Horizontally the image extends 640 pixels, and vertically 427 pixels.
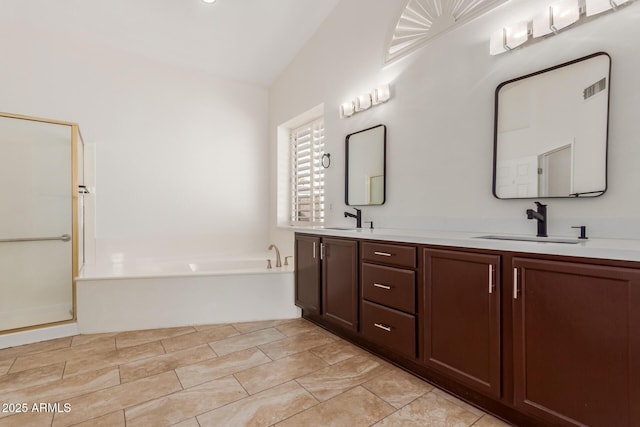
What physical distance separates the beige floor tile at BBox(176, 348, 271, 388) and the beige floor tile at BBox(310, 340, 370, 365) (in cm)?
39

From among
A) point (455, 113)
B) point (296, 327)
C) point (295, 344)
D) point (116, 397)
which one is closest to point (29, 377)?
point (116, 397)

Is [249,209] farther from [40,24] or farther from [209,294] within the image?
[40,24]

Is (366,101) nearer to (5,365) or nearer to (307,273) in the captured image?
(307,273)

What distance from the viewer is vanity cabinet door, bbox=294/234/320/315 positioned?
2.83 metres

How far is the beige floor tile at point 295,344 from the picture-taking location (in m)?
2.38

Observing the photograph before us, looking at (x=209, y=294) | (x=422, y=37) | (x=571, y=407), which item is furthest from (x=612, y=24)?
(x=209, y=294)

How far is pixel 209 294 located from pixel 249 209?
64.6 inches

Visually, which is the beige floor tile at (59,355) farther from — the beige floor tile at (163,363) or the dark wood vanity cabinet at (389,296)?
the dark wood vanity cabinet at (389,296)

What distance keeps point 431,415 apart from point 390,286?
0.73 metres

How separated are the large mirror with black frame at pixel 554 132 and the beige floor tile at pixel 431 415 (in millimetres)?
1212

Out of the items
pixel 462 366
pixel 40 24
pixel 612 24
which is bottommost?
pixel 462 366

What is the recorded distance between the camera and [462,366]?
1.69m

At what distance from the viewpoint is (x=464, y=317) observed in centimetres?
168

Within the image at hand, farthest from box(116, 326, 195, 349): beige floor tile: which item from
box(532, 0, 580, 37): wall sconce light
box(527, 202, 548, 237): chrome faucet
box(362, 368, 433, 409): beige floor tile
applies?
box(532, 0, 580, 37): wall sconce light
